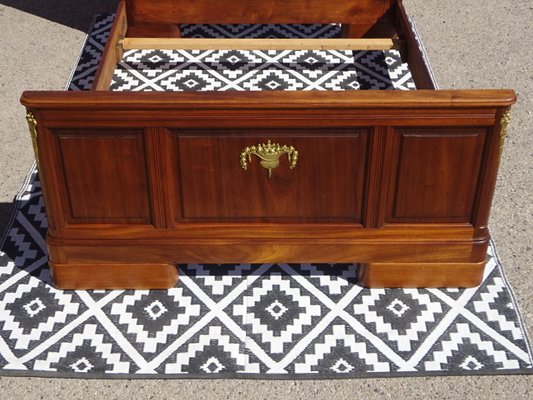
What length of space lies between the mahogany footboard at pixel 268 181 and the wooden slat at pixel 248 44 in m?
1.01

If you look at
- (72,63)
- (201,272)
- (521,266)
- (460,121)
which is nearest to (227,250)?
(201,272)

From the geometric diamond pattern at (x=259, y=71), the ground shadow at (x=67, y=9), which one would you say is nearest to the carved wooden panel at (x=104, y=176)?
the geometric diamond pattern at (x=259, y=71)

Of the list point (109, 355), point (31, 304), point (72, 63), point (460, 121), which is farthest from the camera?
point (72, 63)

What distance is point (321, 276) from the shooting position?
282cm

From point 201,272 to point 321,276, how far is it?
17.4 inches

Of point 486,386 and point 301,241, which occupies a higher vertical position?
point 301,241

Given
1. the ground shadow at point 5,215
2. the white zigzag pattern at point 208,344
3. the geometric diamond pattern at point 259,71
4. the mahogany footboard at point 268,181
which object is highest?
the mahogany footboard at point 268,181

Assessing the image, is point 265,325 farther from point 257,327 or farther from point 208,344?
point 208,344

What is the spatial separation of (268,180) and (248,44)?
1052 millimetres

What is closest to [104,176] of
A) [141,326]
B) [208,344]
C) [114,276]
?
[114,276]

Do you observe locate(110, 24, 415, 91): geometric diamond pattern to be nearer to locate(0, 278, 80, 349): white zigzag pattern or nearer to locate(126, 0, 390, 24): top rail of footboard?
locate(126, 0, 390, 24): top rail of footboard

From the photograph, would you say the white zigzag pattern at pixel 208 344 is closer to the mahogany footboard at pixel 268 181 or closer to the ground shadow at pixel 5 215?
the mahogany footboard at pixel 268 181

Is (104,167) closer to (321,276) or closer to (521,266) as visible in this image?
(321,276)

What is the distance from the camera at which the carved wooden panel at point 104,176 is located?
239cm
